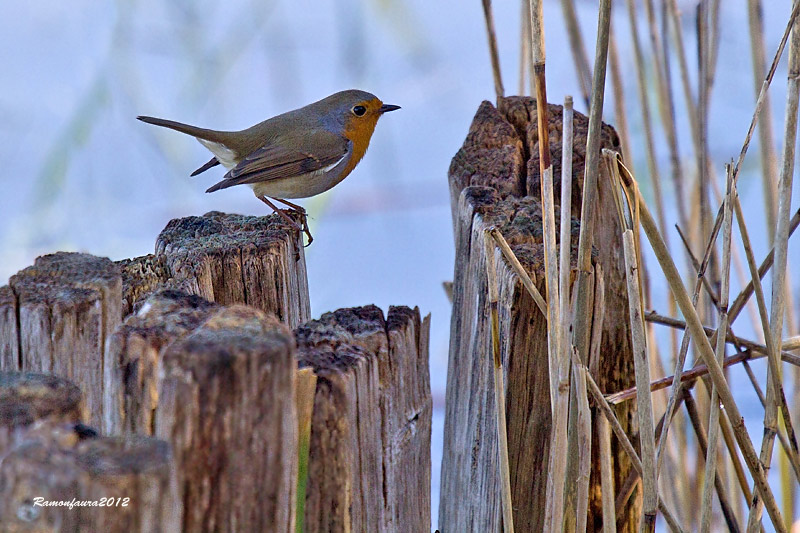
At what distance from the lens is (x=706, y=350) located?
154 cm

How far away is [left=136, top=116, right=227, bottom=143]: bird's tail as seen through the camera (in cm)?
338

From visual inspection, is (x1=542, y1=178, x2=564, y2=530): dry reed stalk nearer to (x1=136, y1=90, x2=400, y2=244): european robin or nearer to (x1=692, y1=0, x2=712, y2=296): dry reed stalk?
(x1=692, y1=0, x2=712, y2=296): dry reed stalk

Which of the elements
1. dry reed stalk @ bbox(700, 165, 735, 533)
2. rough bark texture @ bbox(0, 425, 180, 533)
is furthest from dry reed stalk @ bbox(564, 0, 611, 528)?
rough bark texture @ bbox(0, 425, 180, 533)

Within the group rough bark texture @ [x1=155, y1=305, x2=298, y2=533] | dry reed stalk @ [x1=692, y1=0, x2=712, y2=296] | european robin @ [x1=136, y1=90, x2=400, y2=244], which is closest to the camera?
rough bark texture @ [x1=155, y1=305, x2=298, y2=533]

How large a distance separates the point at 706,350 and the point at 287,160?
2.38 m

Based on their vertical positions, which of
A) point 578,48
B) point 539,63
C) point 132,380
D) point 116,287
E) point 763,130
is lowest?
point 132,380

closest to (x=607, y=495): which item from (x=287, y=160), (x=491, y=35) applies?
(x=491, y=35)

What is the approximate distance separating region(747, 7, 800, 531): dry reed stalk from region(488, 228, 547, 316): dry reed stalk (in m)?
0.48

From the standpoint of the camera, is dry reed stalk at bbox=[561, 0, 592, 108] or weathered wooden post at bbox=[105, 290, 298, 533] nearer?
weathered wooden post at bbox=[105, 290, 298, 533]

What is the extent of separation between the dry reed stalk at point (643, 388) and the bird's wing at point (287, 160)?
6.89 ft

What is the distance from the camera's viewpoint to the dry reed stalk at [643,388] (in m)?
1.52

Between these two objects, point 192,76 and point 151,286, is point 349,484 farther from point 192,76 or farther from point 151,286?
A: point 192,76

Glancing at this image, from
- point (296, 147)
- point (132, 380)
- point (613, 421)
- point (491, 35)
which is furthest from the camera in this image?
point (296, 147)

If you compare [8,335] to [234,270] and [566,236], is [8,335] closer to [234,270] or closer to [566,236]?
[234,270]
